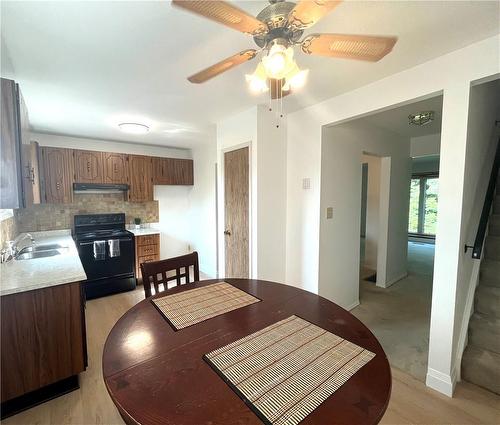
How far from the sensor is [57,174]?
10.8 feet

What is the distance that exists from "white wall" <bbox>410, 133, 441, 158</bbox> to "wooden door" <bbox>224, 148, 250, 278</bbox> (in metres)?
2.98

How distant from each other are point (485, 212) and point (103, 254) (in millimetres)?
4127

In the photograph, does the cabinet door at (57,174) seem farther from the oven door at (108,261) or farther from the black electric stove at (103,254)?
the oven door at (108,261)

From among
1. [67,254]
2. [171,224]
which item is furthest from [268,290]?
[171,224]

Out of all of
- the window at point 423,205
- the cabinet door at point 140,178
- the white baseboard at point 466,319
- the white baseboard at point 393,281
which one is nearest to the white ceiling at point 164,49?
the cabinet door at point 140,178

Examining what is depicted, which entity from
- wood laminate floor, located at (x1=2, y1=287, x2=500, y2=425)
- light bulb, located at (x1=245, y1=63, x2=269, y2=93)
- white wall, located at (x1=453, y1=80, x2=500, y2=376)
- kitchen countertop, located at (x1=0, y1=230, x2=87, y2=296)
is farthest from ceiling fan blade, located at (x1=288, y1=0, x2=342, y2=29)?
wood laminate floor, located at (x1=2, y1=287, x2=500, y2=425)

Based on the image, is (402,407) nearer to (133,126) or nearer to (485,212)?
(485,212)

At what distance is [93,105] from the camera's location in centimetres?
244

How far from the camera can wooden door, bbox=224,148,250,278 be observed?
2.68 meters

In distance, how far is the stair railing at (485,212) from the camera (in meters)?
1.72

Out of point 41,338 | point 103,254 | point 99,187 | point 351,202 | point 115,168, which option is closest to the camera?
point 41,338

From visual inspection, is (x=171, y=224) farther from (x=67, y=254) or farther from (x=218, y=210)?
(x=67, y=254)

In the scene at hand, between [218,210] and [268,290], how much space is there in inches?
71.1

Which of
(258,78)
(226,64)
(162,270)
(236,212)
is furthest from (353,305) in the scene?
(226,64)
